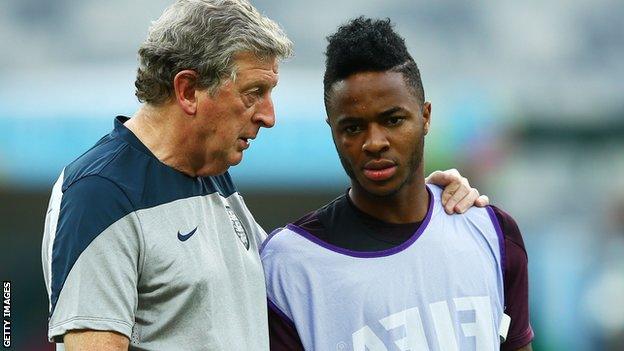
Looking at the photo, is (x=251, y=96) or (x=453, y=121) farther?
(x=453, y=121)

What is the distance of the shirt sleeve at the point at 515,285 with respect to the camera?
301 cm

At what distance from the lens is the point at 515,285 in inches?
119

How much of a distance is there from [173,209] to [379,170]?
569 millimetres

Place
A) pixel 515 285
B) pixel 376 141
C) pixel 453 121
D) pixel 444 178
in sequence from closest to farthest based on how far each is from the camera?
pixel 376 141
pixel 515 285
pixel 444 178
pixel 453 121

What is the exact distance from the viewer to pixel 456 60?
35.8ft

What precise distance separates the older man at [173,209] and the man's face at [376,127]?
231 millimetres

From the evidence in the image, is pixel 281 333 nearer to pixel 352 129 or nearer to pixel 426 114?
pixel 352 129

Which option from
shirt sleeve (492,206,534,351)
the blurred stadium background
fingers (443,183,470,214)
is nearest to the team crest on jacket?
fingers (443,183,470,214)

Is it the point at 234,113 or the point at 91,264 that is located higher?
the point at 234,113

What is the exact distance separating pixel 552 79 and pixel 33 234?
18.3 ft

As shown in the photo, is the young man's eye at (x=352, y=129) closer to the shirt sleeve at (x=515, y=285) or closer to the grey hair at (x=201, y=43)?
the grey hair at (x=201, y=43)

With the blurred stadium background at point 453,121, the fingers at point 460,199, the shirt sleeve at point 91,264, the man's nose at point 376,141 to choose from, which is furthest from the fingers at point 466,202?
the blurred stadium background at point 453,121

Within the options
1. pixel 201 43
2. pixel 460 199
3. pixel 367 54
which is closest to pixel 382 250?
pixel 460 199

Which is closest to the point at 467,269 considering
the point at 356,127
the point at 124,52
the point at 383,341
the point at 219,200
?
the point at 383,341
